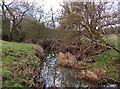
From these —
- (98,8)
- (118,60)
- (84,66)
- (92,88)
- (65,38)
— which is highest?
(98,8)

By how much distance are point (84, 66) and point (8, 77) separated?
15.3ft

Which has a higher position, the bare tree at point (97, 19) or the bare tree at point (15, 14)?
the bare tree at point (15, 14)

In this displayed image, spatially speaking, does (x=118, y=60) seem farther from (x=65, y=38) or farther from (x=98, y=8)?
(x=65, y=38)

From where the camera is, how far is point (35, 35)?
55.7ft

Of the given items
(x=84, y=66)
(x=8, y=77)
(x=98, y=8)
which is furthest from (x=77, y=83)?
(x=98, y=8)

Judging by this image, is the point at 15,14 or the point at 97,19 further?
the point at 15,14

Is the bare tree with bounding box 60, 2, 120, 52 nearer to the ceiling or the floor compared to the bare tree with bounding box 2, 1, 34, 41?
nearer to the floor

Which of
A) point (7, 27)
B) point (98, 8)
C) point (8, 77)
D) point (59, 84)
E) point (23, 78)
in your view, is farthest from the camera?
point (7, 27)

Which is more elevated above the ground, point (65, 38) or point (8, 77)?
point (65, 38)

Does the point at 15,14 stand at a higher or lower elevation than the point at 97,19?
higher

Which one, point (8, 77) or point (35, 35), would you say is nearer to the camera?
point (8, 77)

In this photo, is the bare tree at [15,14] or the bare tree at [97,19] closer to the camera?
the bare tree at [97,19]

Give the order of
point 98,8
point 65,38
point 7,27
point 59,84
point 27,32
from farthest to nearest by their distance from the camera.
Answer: point 27,32 → point 7,27 → point 65,38 → point 98,8 → point 59,84

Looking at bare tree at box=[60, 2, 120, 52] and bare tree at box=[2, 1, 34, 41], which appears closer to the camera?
Result: bare tree at box=[60, 2, 120, 52]
